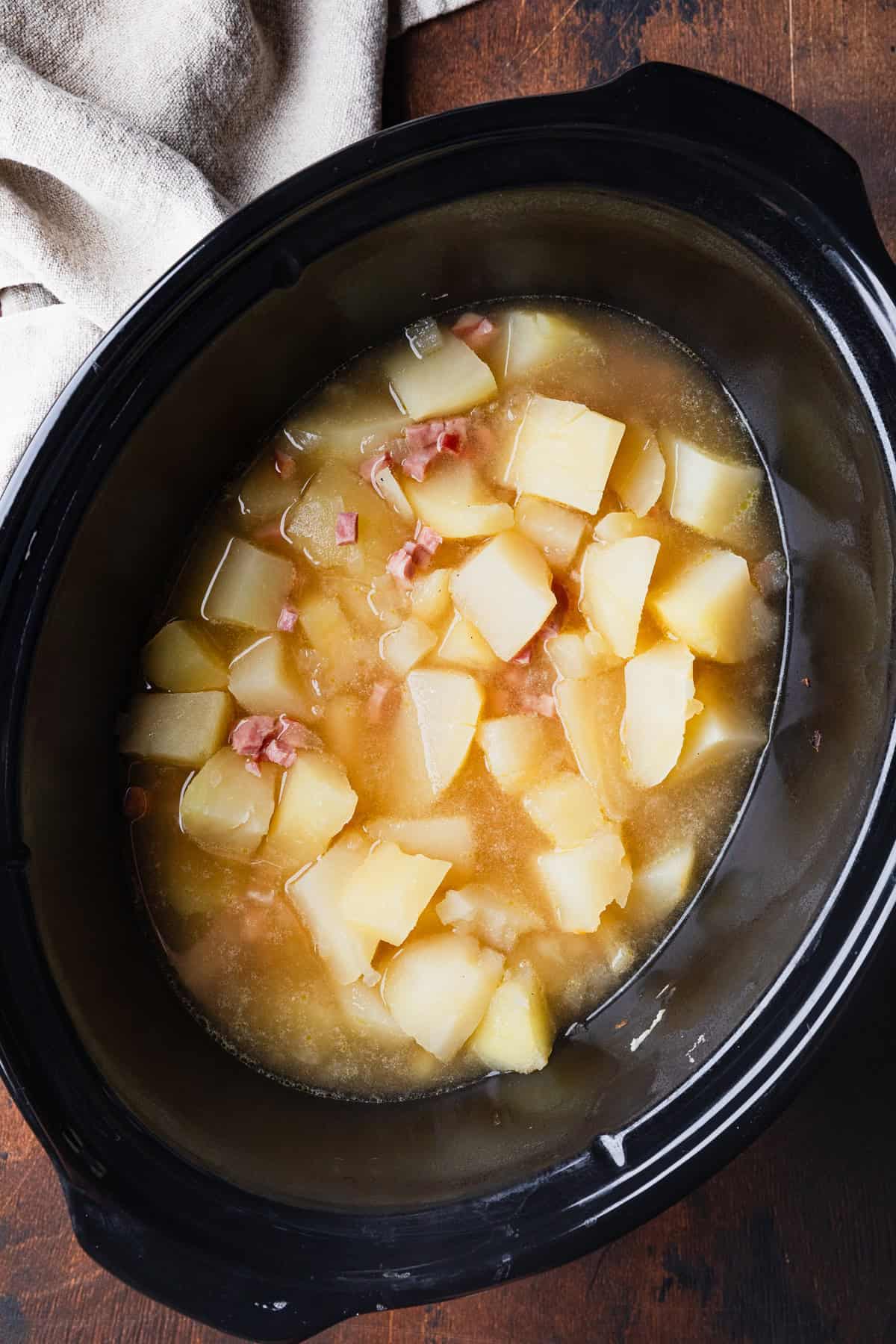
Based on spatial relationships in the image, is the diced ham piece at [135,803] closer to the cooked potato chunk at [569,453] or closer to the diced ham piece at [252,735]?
the diced ham piece at [252,735]

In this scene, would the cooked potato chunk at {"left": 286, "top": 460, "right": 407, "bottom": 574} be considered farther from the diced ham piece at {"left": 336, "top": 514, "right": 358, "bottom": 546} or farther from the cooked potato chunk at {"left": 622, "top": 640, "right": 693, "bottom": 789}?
the cooked potato chunk at {"left": 622, "top": 640, "right": 693, "bottom": 789}

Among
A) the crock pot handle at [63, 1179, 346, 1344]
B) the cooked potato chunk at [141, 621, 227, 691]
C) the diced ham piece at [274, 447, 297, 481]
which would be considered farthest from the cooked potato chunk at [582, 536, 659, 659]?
the crock pot handle at [63, 1179, 346, 1344]

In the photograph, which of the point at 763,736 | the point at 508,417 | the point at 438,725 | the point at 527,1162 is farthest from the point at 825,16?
the point at 527,1162

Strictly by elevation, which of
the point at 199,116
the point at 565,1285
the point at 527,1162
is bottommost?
the point at 565,1285

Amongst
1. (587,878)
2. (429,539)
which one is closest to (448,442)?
Answer: (429,539)

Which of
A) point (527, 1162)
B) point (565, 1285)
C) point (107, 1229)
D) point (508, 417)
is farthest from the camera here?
point (508, 417)

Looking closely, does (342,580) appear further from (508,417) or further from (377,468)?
(508,417)

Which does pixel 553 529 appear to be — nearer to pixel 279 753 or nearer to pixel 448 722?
pixel 448 722
